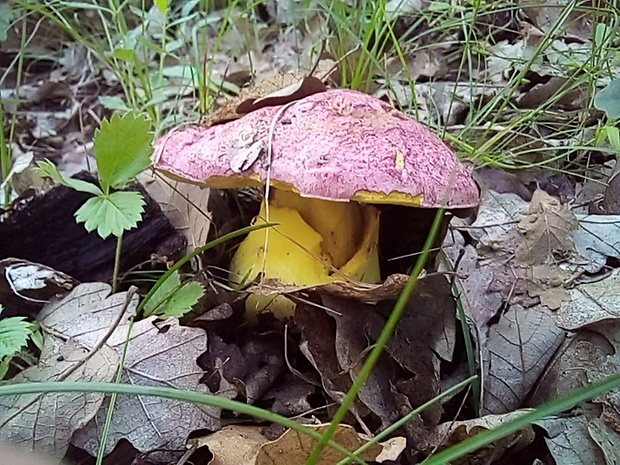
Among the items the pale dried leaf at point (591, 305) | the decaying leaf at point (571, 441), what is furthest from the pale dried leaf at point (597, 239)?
the decaying leaf at point (571, 441)

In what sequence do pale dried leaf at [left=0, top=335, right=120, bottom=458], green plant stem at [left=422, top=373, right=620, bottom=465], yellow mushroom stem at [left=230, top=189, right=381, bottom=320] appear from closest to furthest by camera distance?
green plant stem at [left=422, top=373, right=620, bottom=465] → pale dried leaf at [left=0, top=335, right=120, bottom=458] → yellow mushroom stem at [left=230, top=189, right=381, bottom=320]

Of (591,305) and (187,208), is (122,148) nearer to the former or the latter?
(187,208)

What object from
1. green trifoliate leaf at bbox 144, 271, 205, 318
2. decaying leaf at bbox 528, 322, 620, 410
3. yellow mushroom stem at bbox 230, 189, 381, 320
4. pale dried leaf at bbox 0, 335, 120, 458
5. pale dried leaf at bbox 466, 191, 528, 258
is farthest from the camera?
pale dried leaf at bbox 466, 191, 528, 258

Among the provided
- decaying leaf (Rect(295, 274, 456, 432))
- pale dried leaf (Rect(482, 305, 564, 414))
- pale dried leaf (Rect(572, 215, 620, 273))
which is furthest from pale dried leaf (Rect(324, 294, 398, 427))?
pale dried leaf (Rect(572, 215, 620, 273))

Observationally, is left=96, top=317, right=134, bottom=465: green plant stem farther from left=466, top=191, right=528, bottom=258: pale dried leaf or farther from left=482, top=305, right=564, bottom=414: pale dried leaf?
left=466, top=191, right=528, bottom=258: pale dried leaf

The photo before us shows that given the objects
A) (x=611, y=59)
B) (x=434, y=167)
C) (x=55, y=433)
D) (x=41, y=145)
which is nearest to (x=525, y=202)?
(x=611, y=59)

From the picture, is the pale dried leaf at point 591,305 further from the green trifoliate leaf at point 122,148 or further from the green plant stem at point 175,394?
the green trifoliate leaf at point 122,148

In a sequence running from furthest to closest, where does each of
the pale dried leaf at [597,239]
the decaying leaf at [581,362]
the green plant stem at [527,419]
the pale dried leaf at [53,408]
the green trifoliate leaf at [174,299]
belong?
the pale dried leaf at [597,239] < the green trifoliate leaf at [174,299] < the decaying leaf at [581,362] < the pale dried leaf at [53,408] < the green plant stem at [527,419]
